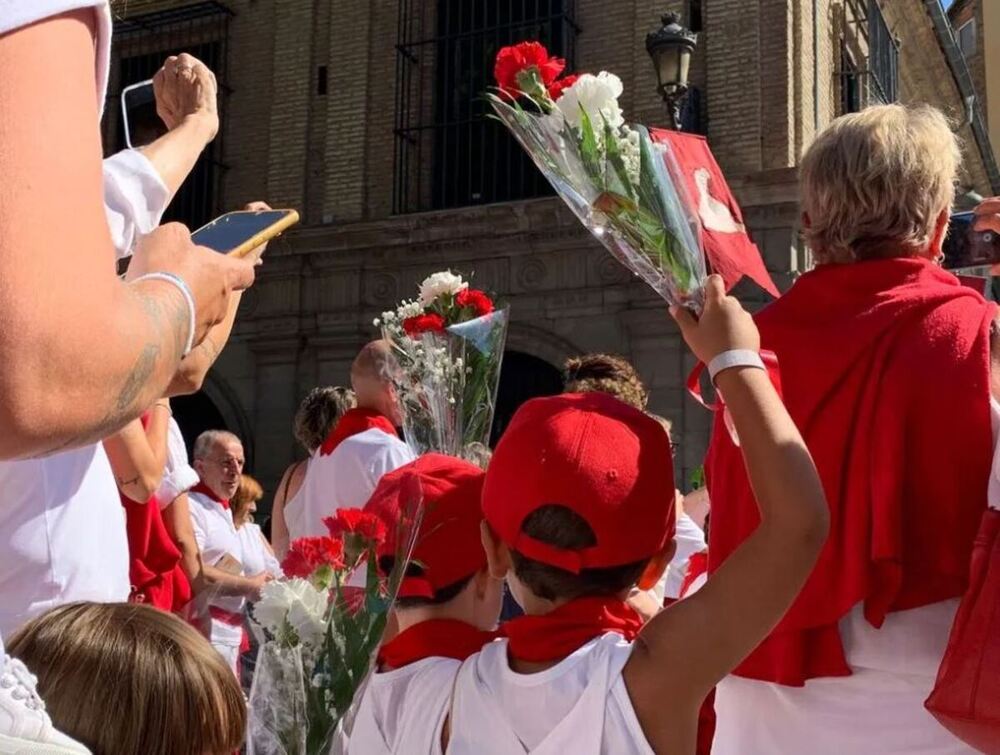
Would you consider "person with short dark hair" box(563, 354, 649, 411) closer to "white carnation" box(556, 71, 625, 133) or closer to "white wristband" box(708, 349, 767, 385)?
→ "white carnation" box(556, 71, 625, 133)

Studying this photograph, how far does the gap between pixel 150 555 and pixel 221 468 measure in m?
2.00

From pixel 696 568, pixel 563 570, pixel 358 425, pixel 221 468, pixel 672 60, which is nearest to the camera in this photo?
pixel 563 570

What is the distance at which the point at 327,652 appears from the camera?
181 cm

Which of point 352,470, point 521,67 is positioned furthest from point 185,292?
point 352,470

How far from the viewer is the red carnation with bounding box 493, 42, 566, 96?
2.37m

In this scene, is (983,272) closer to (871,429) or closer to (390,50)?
(871,429)

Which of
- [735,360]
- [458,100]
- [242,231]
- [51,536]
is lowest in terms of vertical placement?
[51,536]

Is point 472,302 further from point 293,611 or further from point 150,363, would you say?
point 150,363

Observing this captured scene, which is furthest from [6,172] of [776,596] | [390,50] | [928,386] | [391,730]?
[390,50]

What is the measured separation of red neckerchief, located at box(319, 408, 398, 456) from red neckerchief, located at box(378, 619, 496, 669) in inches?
95.0

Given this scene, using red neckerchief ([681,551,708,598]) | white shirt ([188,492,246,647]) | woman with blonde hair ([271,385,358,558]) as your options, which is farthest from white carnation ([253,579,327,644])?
woman with blonde hair ([271,385,358,558])

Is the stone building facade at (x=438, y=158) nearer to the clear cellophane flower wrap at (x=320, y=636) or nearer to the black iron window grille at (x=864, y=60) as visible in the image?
the black iron window grille at (x=864, y=60)

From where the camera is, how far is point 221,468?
5.97m

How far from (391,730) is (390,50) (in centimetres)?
1326
